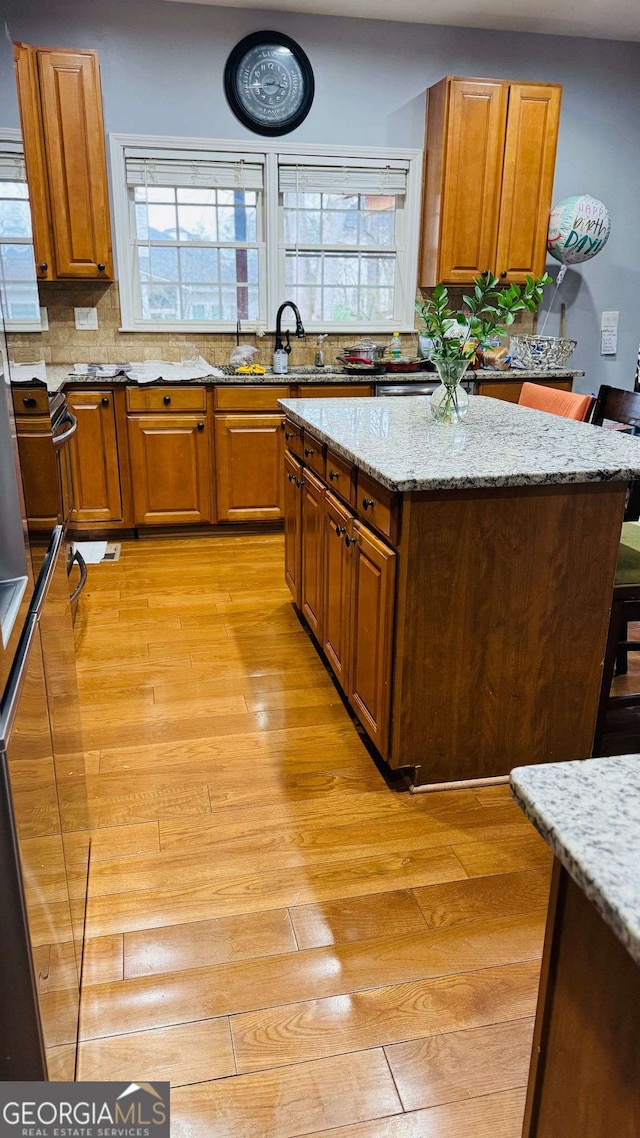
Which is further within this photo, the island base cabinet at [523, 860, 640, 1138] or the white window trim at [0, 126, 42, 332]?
the white window trim at [0, 126, 42, 332]

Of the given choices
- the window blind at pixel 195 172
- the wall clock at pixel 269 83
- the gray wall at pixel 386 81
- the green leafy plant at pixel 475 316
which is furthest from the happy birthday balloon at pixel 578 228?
the green leafy plant at pixel 475 316

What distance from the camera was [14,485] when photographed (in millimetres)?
1204

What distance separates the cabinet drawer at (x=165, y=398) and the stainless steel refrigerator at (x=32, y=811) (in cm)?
288

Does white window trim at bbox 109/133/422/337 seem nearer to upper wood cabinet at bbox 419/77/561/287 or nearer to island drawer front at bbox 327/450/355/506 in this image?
upper wood cabinet at bbox 419/77/561/287

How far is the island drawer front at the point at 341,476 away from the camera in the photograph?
239 centimetres

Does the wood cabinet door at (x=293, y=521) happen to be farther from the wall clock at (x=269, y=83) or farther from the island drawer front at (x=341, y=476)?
the wall clock at (x=269, y=83)

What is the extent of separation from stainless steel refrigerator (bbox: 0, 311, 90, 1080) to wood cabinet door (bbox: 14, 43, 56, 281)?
3207 millimetres

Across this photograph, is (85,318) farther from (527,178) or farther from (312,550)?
(527,178)

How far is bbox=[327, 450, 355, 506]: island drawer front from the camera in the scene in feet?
7.85

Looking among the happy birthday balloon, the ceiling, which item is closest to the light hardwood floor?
the happy birthday balloon

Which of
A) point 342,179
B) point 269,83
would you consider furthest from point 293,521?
point 269,83

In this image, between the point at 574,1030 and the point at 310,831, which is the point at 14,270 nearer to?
the point at 574,1030

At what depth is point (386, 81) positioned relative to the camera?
15.4 ft

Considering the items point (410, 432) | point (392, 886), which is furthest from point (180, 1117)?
point (410, 432)
